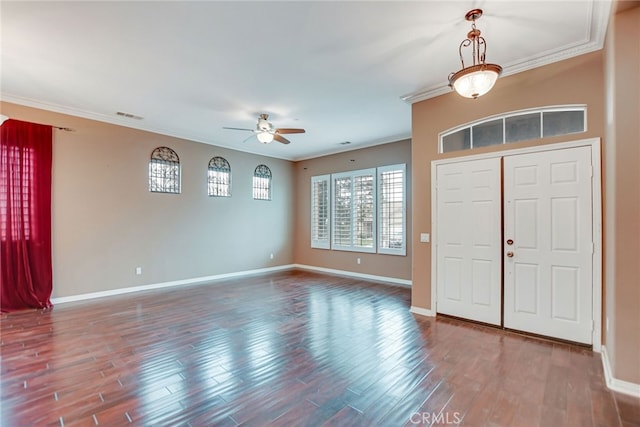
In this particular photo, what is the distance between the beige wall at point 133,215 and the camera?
505 centimetres

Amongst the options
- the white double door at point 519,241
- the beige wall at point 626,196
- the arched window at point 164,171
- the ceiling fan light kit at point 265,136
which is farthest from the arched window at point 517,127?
the arched window at point 164,171

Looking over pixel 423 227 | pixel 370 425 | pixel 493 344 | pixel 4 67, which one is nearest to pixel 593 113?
pixel 423 227

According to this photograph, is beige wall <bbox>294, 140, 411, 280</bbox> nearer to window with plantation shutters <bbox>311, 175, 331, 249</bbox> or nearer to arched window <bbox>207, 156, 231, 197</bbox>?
window with plantation shutters <bbox>311, 175, 331, 249</bbox>

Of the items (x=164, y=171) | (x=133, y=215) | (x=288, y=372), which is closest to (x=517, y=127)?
(x=288, y=372)

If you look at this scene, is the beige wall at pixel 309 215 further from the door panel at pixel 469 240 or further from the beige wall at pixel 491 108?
the door panel at pixel 469 240

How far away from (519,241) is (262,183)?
20.2ft

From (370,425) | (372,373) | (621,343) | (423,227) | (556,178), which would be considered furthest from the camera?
(423,227)

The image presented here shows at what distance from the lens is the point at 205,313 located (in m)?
4.45

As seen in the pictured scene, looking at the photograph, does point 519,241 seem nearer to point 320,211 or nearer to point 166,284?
point 320,211

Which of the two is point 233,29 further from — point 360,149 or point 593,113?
point 360,149

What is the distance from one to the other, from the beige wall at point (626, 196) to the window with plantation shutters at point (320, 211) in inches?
238

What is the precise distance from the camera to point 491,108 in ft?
12.4

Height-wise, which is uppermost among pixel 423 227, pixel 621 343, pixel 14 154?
pixel 14 154

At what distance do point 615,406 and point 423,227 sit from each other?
2616mm
